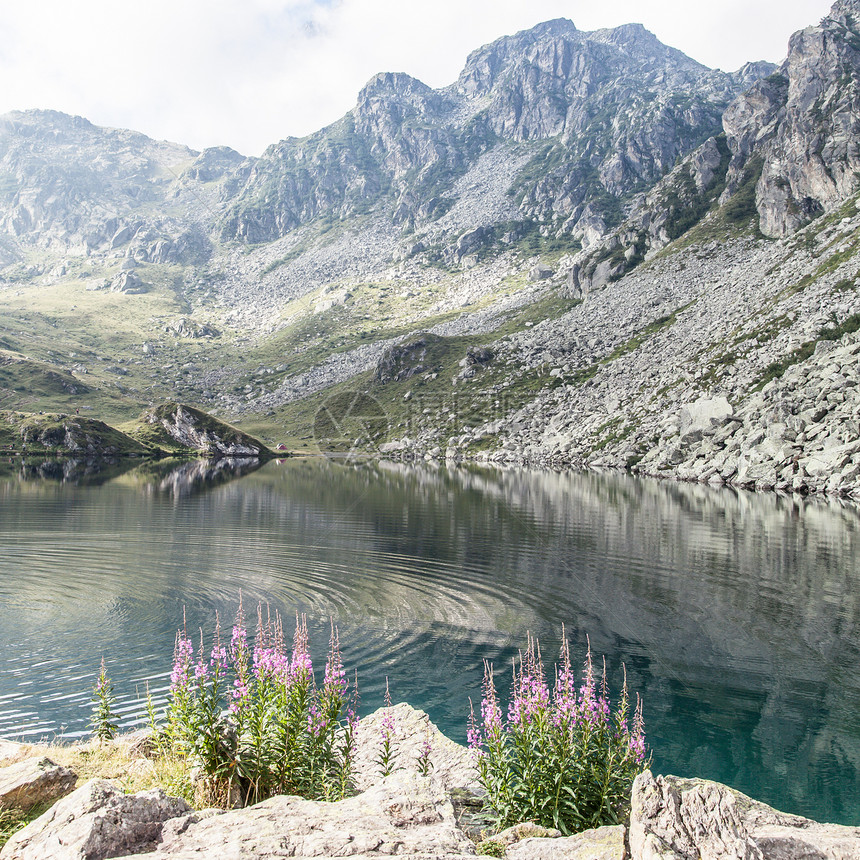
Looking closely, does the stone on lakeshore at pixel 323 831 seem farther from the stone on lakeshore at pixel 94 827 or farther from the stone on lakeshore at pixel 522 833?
the stone on lakeshore at pixel 522 833

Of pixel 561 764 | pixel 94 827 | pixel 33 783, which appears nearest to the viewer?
pixel 94 827

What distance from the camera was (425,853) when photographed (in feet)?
24.6

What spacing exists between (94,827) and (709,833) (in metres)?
8.58

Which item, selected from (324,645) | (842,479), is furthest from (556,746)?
(842,479)

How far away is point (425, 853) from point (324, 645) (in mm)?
17550

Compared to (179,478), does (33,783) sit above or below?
above

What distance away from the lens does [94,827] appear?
7.63 metres

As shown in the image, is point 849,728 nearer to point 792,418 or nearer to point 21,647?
point 21,647

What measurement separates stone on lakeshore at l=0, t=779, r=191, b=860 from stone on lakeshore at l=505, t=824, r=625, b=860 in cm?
556

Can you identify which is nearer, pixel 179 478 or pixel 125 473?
pixel 179 478

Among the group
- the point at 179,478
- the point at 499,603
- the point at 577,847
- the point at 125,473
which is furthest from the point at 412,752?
the point at 125,473

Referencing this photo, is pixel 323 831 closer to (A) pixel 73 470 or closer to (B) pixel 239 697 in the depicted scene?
(B) pixel 239 697

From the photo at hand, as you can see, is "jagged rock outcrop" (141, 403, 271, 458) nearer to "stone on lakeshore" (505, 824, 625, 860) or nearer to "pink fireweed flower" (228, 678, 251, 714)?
"pink fireweed flower" (228, 678, 251, 714)

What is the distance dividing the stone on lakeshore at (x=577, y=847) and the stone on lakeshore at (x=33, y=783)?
8.57 metres
